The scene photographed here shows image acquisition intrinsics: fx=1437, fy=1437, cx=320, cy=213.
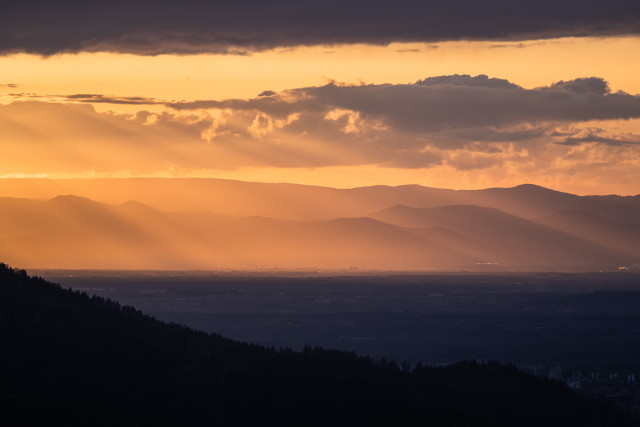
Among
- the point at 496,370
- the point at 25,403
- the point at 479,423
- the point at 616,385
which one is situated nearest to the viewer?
the point at 25,403

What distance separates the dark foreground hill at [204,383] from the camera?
72312 mm

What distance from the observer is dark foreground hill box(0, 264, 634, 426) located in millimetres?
72312

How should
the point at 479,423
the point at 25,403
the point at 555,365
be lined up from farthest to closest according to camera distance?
the point at 555,365
the point at 479,423
the point at 25,403

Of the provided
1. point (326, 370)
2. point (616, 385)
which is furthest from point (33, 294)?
point (616, 385)

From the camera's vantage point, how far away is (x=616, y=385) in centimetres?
12656

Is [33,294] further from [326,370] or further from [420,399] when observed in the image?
[420,399]

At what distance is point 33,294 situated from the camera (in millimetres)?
87562

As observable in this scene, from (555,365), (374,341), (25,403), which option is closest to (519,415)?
(25,403)

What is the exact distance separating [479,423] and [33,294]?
28.7m

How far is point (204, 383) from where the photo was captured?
79.2 meters

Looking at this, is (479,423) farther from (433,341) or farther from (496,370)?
(433,341)

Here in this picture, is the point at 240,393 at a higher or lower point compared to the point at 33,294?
lower

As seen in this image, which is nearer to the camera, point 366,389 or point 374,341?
point 366,389

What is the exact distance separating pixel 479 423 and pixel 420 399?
3.89 m
